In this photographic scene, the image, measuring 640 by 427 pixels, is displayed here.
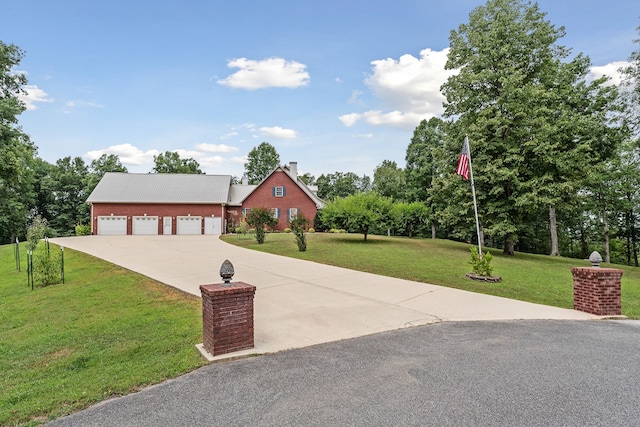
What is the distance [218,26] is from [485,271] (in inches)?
557

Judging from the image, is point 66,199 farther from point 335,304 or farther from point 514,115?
point 514,115

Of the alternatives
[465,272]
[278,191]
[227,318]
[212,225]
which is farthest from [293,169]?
[227,318]

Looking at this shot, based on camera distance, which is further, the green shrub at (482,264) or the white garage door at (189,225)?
the white garage door at (189,225)

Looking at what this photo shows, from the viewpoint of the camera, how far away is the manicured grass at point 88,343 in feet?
11.4

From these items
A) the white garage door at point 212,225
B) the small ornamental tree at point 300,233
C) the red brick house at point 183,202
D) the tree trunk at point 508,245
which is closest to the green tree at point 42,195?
the red brick house at point 183,202

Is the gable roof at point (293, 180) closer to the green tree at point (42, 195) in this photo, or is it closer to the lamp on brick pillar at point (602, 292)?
the green tree at point (42, 195)

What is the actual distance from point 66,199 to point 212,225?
85.8 feet

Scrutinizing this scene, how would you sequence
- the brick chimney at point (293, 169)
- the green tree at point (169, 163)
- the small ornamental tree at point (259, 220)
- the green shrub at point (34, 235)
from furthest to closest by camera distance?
the green tree at point (169, 163) → the brick chimney at point (293, 169) → the small ornamental tree at point (259, 220) → the green shrub at point (34, 235)

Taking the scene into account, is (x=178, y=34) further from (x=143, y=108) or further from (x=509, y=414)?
(x=509, y=414)

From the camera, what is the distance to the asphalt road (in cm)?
292

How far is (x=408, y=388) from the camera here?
11.2 ft

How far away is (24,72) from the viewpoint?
2027cm

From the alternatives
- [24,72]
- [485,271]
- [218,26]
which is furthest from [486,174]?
[24,72]

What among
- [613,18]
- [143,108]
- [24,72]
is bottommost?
[143,108]
